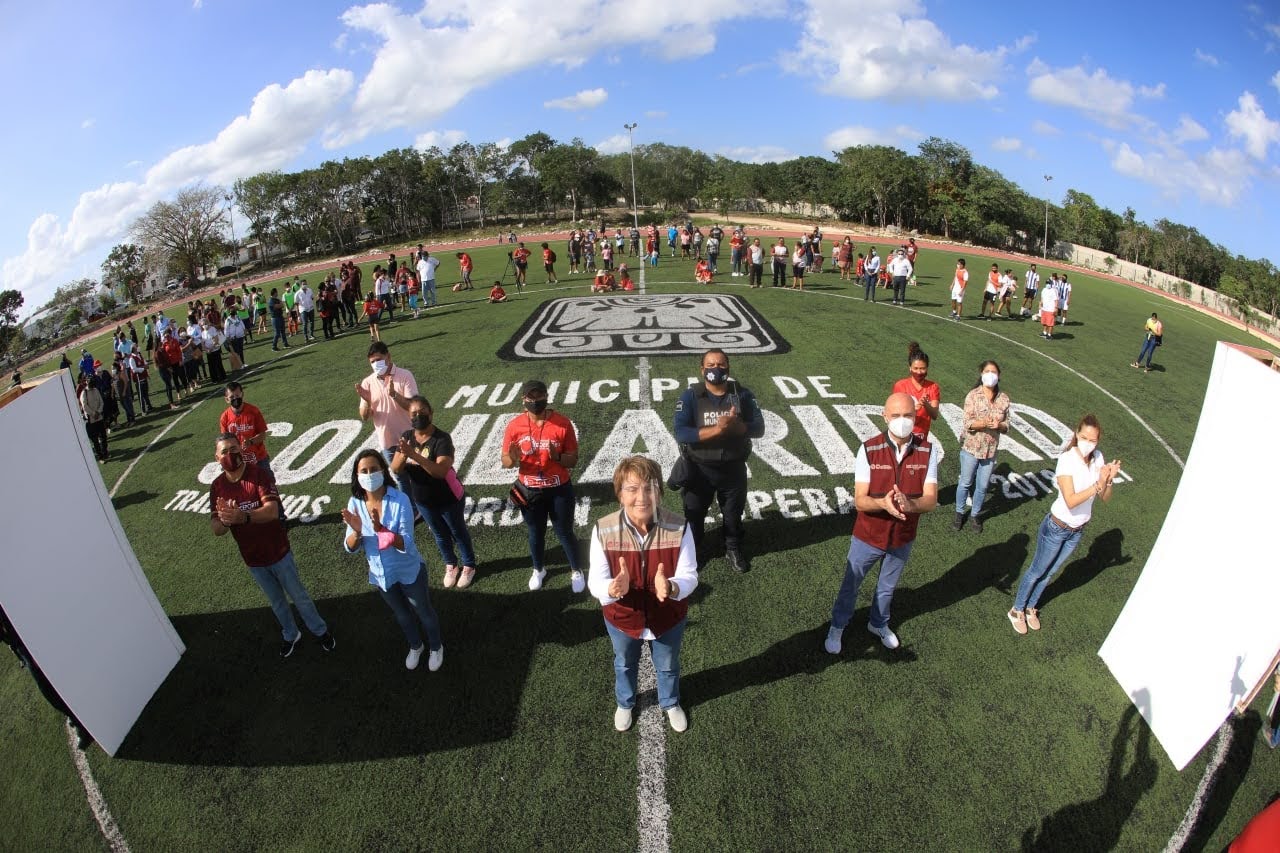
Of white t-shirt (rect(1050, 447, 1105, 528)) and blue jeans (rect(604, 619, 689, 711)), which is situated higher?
white t-shirt (rect(1050, 447, 1105, 528))

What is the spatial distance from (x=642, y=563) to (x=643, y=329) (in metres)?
13.8

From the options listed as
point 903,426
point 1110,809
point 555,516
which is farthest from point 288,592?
point 1110,809

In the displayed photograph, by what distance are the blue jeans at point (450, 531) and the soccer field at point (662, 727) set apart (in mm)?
378

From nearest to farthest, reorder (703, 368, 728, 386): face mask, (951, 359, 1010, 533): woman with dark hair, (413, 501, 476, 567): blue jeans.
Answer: (703, 368, 728, 386): face mask, (413, 501, 476, 567): blue jeans, (951, 359, 1010, 533): woman with dark hair

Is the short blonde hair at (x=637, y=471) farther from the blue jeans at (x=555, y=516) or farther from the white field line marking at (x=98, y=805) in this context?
the white field line marking at (x=98, y=805)

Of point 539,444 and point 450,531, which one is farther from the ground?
point 539,444

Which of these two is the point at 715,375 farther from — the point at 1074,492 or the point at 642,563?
the point at 1074,492

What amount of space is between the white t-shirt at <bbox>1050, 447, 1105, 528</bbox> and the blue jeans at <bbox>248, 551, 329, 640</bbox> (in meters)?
6.58

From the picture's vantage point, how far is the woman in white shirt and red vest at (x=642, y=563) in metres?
3.85

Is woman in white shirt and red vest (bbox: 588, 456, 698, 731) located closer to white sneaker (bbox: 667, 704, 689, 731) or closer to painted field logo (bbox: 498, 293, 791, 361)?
white sneaker (bbox: 667, 704, 689, 731)

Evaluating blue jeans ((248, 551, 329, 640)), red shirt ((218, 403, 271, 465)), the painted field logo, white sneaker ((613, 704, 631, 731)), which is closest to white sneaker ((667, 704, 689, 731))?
white sneaker ((613, 704, 631, 731))

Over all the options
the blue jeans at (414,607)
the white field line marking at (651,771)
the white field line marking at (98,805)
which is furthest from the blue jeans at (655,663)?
the white field line marking at (98,805)

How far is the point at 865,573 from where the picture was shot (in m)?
5.17

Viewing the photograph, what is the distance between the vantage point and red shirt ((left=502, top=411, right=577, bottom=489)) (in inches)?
225
